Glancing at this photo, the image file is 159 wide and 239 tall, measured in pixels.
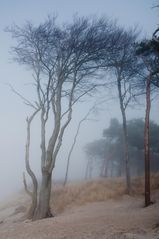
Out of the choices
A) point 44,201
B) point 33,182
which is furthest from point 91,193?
point 44,201

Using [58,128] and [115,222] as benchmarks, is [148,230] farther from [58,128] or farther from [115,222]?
[58,128]

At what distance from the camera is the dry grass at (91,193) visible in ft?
60.2

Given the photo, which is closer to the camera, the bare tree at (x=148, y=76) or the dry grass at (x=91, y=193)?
the bare tree at (x=148, y=76)

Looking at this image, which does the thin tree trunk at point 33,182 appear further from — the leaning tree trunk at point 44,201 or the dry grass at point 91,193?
the dry grass at point 91,193

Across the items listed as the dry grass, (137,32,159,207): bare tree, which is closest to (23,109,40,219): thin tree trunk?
the dry grass

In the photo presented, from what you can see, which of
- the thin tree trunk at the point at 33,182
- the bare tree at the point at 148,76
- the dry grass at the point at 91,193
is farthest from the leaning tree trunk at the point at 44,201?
the bare tree at the point at 148,76

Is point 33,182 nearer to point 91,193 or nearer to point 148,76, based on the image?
point 91,193

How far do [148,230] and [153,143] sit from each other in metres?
34.4

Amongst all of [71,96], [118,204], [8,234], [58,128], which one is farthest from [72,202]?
[8,234]

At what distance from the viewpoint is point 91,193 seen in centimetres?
1912

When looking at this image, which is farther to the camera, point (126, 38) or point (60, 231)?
point (126, 38)

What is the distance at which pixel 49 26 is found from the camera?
1516cm

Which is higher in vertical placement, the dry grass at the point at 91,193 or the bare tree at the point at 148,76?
the bare tree at the point at 148,76

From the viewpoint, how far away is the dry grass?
60.2 feet
